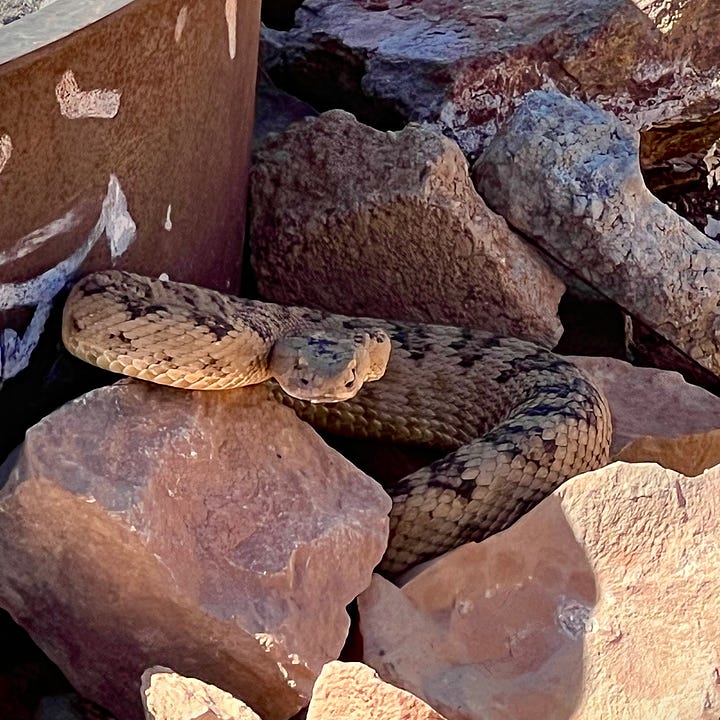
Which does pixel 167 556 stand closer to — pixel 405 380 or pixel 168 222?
pixel 168 222

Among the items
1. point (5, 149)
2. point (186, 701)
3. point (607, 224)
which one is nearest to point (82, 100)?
point (5, 149)

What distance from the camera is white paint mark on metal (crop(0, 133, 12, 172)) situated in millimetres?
2305

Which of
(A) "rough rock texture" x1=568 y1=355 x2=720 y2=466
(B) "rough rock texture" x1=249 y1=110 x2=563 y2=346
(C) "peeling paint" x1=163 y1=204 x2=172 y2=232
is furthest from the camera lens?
(B) "rough rock texture" x1=249 y1=110 x2=563 y2=346

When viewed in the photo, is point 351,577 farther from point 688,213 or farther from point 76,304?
point 688,213

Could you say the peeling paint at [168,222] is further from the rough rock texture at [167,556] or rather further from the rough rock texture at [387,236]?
the rough rock texture at [387,236]

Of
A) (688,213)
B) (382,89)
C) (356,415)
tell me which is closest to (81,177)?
(356,415)

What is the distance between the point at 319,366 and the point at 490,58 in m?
1.80

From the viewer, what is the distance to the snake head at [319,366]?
8.90 feet

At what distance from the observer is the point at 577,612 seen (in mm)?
2479

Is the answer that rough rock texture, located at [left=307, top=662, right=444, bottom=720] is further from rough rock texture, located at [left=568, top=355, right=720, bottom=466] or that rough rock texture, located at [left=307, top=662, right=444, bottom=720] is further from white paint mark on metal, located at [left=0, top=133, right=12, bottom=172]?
rough rock texture, located at [left=568, top=355, right=720, bottom=466]

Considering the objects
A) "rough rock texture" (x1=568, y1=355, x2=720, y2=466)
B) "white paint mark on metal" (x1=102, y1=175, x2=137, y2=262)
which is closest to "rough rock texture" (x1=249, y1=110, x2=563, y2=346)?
"rough rock texture" (x1=568, y1=355, x2=720, y2=466)

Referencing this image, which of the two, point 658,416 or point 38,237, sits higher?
point 38,237

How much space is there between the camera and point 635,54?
4.38 m

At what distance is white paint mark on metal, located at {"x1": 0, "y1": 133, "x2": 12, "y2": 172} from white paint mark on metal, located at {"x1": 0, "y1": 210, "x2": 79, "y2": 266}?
17cm
